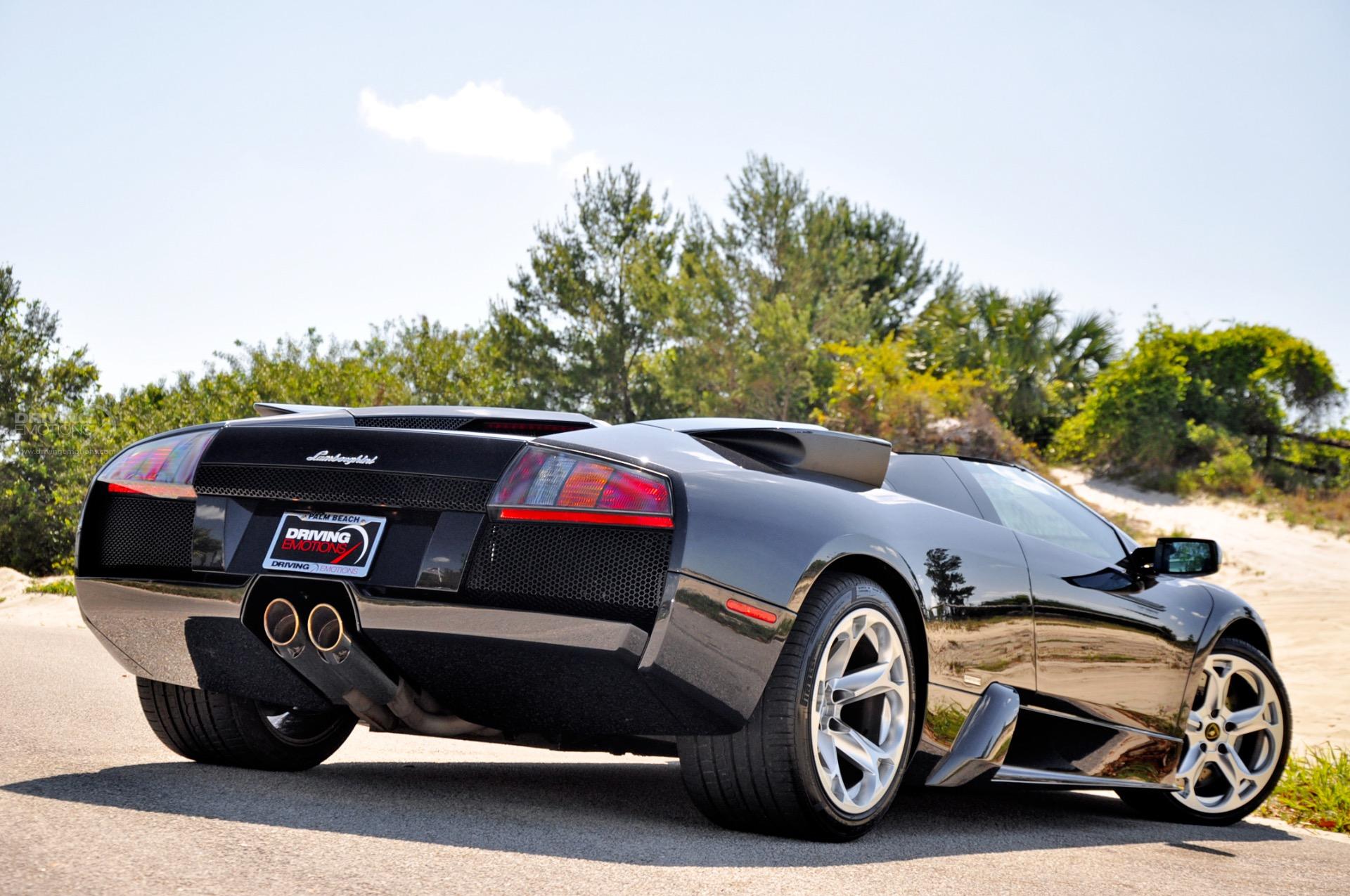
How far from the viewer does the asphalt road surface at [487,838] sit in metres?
2.40

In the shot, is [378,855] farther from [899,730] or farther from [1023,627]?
[1023,627]

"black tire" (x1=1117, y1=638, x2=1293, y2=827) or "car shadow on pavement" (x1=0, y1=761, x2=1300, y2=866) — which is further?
"black tire" (x1=1117, y1=638, x2=1293, y2=827)

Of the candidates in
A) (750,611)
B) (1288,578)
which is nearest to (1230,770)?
(750,611)

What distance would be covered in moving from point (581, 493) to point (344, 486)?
623mm

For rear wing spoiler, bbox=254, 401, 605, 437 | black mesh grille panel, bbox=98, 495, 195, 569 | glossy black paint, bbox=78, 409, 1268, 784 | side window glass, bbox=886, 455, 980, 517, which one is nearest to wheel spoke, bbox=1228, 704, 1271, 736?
glossy black paint, bbox=78, 409, 1268, 784

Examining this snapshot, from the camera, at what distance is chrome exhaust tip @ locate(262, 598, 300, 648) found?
3133mm

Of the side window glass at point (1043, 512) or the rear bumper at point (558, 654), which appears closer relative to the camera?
the rear bumper at point (558, 654)

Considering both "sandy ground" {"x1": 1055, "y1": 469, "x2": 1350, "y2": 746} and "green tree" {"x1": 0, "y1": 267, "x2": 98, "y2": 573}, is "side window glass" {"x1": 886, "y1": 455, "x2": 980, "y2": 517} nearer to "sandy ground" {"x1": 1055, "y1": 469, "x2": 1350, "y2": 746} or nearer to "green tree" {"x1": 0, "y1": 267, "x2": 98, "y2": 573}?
"sandy ground" {"x1": 1055, "y1": 469, "x2": 1350, "y2": 746}

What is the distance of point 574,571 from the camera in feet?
9.57

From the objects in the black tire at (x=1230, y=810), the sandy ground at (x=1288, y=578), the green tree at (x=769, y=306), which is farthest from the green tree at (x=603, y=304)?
the black tire at (x=1230, y=810)

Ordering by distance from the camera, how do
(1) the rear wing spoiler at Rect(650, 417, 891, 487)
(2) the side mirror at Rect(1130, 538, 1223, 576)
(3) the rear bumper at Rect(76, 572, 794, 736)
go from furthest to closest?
(2) the side mirror at Rect(1130, 538, 1223, 576), (1) the rear wing spoiler at Rect(650, 417, 891, 487), (3) the rear bumper at Rect(76, 572, 794, 736)

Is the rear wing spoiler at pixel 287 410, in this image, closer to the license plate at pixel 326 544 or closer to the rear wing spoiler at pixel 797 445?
the license plate at pixel 326 544

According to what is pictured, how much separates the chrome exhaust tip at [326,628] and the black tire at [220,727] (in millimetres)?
756

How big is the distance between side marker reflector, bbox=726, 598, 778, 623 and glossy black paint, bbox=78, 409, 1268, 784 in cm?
1
